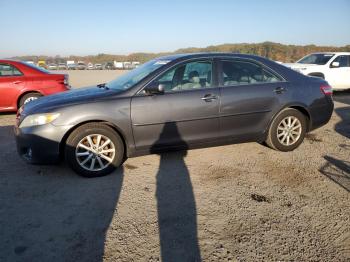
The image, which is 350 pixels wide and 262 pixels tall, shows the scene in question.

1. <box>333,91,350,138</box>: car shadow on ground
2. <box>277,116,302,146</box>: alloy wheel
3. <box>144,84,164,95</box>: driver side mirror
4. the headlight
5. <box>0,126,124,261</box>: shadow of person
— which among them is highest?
<box>144,84,164,95</box>: driver side mirror

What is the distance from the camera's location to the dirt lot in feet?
8.49

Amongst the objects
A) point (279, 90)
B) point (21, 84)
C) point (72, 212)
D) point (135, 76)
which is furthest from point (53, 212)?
point (21, 84)

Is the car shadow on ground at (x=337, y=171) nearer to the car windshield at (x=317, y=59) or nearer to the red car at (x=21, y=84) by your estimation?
the red car at (x=21, y=84)

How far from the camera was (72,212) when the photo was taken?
3217 millimetres

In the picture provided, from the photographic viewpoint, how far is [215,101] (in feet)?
14.4

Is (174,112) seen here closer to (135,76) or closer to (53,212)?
(135,76)

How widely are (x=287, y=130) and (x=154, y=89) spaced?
2403 mm

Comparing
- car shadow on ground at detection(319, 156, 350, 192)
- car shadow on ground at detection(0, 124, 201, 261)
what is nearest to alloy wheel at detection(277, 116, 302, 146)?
car shadow on ground at detection(319, 156, 350, 192)

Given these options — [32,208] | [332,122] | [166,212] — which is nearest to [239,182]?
[166,212]

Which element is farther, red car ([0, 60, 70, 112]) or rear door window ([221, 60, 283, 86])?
red car ([0, 60, 70, 112])

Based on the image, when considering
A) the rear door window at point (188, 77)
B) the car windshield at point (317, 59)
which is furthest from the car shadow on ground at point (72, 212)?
the car windshield at point (317, 59)

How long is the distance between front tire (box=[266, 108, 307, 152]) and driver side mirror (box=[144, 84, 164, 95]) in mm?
1995

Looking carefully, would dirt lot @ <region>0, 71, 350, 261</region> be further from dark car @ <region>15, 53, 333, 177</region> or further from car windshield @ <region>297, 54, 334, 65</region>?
car windshield @ <region>297, 54, 334, 65</region>

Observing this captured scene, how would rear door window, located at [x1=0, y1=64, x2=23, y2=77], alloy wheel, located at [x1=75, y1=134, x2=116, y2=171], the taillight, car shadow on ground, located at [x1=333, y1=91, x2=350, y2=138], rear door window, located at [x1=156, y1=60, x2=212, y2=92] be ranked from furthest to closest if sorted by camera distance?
rear door window, located at [x1=0, y1=64, x2=23, y2=77] < car shadow on ground, located at [x1=333, y1=91, x2=350, y2=138] < the taillight < rear door window, located at [x1=156, y1=60, x2=212, y2=92] < alloy wheel, located at [x1=75, y1=134, x2=116, y2=171]
